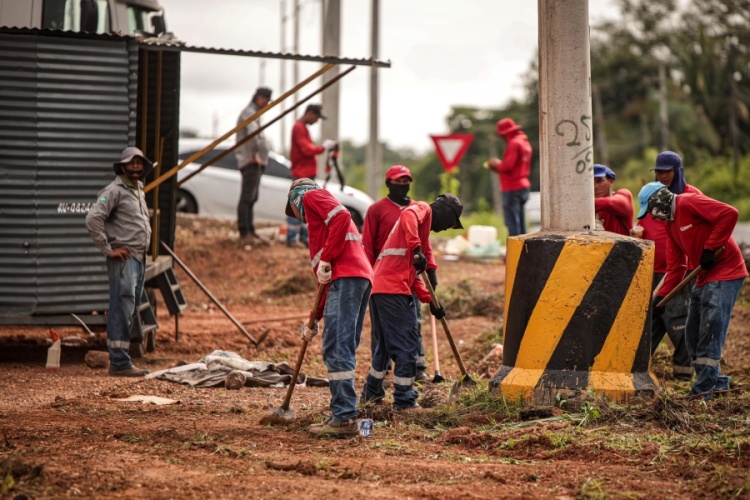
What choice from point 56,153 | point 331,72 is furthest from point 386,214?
point 331,72

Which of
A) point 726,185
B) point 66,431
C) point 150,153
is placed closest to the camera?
point 66,431

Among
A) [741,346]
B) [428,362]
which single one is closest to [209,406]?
[428,362]

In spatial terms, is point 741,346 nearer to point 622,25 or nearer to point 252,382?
point 252,382

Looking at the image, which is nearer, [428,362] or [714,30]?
[428,362]

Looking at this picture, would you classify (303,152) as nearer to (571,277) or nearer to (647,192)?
(647,192)

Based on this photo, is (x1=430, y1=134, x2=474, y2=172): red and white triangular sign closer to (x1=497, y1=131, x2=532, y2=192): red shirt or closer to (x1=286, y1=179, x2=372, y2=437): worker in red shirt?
(x1=497, y1=131, x2=532, y2=192): red shirt

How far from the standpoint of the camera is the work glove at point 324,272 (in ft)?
24.4

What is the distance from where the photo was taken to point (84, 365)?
10.9 meters

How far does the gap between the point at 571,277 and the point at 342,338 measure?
1611mm

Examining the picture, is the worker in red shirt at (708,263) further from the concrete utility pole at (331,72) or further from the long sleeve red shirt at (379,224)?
the concrete utility pole at (331,72)

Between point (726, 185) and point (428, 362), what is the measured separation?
29532mm

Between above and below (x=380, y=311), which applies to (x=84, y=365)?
below

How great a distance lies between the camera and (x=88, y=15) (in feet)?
38.3

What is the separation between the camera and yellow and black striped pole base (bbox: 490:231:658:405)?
7426 millimetres
